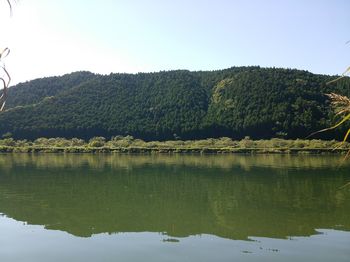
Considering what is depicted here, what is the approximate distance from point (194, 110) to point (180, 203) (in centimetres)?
13410

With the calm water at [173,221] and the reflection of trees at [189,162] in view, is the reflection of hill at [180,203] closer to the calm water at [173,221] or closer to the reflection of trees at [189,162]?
the calm water at [173,221]

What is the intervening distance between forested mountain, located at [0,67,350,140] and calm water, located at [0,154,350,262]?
92.1 metres

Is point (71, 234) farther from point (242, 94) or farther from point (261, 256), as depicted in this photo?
point (242, 94)

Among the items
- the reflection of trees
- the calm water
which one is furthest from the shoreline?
the calm water

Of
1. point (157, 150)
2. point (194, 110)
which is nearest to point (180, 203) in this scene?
point (157, 150)

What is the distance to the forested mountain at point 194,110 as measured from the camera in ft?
444

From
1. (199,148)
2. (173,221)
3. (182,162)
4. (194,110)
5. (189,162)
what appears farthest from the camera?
(194,110)

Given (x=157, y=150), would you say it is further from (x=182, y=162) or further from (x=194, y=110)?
(x=194, y=110)

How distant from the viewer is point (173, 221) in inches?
877

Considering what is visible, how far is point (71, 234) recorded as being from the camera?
1944 centimetres

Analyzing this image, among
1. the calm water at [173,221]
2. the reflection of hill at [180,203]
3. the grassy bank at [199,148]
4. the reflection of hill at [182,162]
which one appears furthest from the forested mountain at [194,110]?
the calm water at [173,221]

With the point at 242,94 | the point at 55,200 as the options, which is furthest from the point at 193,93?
the point at 55,200

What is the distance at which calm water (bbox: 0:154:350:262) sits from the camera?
1622 cm

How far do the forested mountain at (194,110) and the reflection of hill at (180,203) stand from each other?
284 feet
